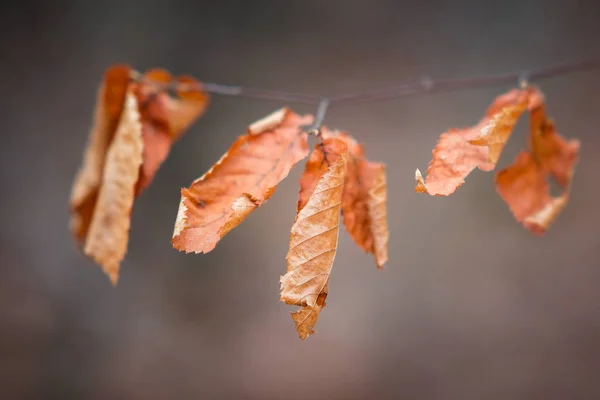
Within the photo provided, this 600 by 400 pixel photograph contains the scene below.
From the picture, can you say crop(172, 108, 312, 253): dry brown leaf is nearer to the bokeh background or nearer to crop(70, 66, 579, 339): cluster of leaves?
crop(70, 66, 579, 339): cluster of leaves

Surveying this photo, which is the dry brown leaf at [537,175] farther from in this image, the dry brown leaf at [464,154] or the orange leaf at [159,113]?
the orange leaf at [159,113]

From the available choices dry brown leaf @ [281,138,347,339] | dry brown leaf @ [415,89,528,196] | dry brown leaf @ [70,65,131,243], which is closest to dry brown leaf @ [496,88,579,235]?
dry brown leaf @ [415,89,528,196]

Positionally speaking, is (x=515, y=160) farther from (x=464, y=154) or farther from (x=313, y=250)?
(x=313, y=250)

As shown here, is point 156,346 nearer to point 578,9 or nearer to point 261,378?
point 261,378

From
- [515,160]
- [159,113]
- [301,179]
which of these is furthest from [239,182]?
[515,160]

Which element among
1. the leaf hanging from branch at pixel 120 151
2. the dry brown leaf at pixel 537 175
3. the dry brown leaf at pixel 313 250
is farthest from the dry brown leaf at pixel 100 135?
the dry brown leaf at pixel 537 175

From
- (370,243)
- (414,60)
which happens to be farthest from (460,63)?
(370,243)

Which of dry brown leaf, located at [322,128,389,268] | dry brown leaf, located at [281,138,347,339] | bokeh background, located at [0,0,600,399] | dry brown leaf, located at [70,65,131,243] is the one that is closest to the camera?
dry brown leaf, located at [281,138,347,339]
